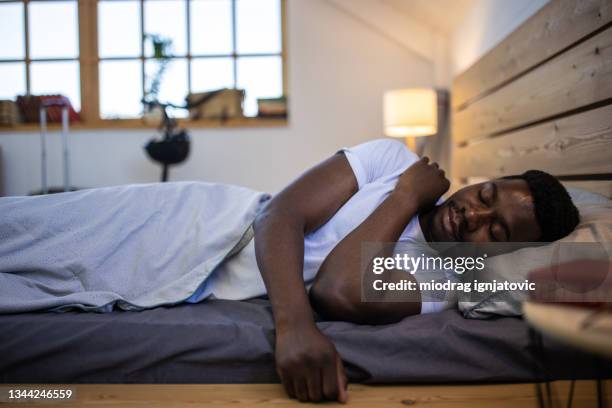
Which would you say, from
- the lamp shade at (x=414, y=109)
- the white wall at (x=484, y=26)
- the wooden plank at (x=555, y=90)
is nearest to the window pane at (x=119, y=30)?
the lamp shade at (x=414, y=109)

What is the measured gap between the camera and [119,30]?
4.57 metres

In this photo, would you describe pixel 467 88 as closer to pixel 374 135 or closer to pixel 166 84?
pixel 374 135

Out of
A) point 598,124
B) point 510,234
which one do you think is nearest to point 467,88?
point 598,124

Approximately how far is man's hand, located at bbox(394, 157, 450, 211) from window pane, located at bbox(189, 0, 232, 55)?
355cm

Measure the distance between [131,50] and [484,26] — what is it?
9.79ft

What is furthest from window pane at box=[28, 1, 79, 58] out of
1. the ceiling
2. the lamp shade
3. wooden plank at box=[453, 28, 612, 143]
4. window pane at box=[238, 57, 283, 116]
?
wooden plank at box=[453, 28, 612, 143]

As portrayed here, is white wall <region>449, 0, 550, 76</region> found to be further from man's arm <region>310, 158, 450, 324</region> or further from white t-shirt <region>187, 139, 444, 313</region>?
man's arm <region>310, 158, 450, 324</region>

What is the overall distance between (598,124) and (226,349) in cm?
120

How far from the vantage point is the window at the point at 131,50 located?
14.9 feet

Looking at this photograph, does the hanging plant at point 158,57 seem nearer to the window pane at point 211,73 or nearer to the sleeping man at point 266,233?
the window pane at point 211,73

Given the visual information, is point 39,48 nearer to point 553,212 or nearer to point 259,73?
point 259,73

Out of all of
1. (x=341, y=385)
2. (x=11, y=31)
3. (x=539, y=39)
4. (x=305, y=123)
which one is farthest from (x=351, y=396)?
(x=11, y=31)

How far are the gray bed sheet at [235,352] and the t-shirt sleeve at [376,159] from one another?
41cm

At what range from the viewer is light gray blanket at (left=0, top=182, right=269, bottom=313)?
1.22m
